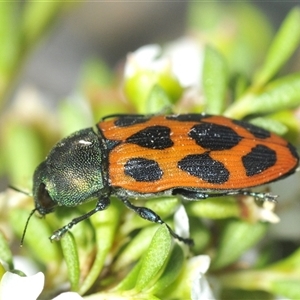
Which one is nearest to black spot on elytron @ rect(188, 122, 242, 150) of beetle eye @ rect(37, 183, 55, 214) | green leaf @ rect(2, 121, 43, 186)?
beetle eye @ rect(37, 183, 55, 214)

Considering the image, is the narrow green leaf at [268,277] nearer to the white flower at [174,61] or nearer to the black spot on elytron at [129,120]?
the black spot on elytron at [129,120]

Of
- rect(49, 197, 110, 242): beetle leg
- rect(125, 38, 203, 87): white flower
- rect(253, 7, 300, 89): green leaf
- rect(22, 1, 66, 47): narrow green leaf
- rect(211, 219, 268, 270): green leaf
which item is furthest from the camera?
rect(22, 1, 66, 47): narrow green leaf

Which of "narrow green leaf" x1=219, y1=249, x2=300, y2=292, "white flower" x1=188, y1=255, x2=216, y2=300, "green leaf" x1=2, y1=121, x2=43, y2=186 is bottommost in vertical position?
"narrow green leaf" x1=219, y1=249, x2=300, y2=292

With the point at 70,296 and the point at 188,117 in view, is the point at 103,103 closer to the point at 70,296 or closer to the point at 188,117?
the point at 188,117

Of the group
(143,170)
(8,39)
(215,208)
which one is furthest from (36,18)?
(215,208)

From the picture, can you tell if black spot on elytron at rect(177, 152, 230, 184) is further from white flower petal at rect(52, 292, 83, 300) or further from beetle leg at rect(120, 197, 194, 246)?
white flower petal at rect(52, 292, 83, 300)

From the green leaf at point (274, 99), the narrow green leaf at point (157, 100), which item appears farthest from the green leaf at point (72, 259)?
the green leaf at point (274, 99)
